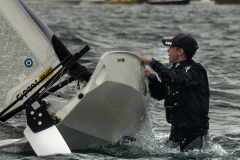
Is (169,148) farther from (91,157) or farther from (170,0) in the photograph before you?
(170,0)

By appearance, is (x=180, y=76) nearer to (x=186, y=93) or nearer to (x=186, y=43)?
(x=186, y=93)

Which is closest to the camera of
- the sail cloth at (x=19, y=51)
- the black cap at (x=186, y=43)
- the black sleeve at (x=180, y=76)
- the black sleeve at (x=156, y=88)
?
the black sleeve at (x=180, y=76)

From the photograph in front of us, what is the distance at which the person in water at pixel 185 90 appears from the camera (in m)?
3.48

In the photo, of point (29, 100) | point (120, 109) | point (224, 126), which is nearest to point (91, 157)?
point (120, 109)

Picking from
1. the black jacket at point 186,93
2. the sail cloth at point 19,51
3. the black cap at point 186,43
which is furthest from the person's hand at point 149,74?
the sail cloth at point 19,51

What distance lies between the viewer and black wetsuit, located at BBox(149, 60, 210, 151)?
347 cm

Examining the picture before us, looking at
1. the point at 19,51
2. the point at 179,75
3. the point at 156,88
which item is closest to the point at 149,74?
→ the point at 156,88

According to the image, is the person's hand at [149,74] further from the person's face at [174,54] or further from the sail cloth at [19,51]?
the sail cloth at [19,51]

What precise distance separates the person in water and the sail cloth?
3.33ft

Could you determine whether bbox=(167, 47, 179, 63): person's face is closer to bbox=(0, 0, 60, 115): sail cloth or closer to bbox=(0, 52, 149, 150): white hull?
bbox=(0, 52, 149, 150): white hull

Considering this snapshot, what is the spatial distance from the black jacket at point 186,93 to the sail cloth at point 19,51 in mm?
1117

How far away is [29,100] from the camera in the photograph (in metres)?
3.64

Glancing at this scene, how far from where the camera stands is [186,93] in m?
3.56

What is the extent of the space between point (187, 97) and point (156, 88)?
1.04ft
